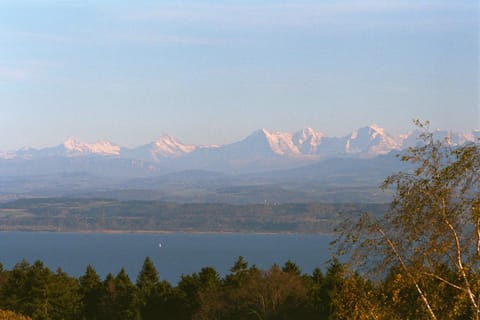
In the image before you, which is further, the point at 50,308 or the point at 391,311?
the point at 50,308

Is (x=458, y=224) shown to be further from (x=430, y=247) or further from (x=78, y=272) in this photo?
(x=78, y=272)

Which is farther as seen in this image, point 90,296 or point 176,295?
point 90,296

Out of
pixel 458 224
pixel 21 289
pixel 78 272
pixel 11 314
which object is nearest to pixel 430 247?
pixel 458 224

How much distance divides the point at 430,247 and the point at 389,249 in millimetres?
801

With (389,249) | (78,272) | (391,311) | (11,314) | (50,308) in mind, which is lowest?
(78,272)

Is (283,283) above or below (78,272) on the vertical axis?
above

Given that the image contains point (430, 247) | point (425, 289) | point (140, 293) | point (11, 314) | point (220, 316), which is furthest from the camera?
point (140, 293)

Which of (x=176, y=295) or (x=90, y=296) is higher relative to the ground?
(x=176, y=295)

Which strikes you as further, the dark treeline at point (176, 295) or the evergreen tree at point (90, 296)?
the evergreen tree at point (90, 296)

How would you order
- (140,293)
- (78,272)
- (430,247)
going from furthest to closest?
1. (78,272)
2. (140,293)
3. (430,247)

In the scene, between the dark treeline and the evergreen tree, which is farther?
the evergreen tree

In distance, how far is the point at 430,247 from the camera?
16.0 meters

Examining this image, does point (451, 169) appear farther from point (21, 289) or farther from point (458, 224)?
point (21, 289)

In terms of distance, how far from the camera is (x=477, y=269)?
16328 millimetres
